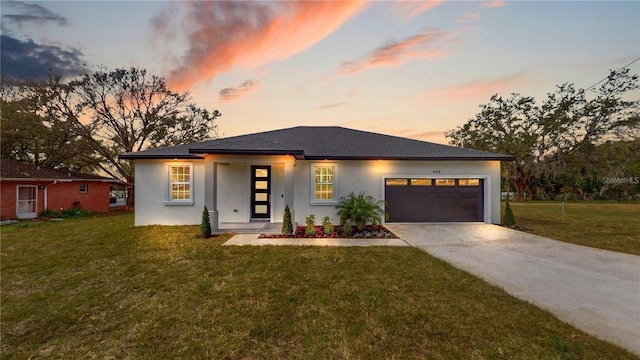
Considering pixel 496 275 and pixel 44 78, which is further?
pixel 44 78

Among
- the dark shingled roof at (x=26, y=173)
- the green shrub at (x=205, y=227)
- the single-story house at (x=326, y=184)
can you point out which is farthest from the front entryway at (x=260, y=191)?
the dark shingled roof at (x=26, y=173)

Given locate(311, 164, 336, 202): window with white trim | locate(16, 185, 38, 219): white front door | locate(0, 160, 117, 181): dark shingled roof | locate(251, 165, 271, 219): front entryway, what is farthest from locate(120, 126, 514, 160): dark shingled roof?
locate(16, 185, 38, 219): white front door

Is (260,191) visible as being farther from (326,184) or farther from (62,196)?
(62,196)

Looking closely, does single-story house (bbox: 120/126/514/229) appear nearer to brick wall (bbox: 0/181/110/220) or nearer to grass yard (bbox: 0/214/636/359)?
grass yard (bbox: 0/214/636/359)

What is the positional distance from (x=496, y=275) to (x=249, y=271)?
4.93 metres

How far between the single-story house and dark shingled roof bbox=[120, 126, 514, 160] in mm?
56

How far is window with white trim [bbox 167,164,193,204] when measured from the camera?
1021 centimetres

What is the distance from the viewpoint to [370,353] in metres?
2.72

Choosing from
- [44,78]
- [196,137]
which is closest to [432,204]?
[196,137]

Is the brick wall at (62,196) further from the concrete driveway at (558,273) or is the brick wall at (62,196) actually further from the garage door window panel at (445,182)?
the garage door window panel at (445,182)

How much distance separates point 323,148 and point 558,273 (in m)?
8.15

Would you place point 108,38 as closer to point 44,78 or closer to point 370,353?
point 44,78

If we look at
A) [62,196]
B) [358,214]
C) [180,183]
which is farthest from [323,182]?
[62,196]

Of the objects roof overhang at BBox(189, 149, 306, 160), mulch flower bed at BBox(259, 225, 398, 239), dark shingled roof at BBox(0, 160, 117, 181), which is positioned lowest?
mulch flower bed at BBox(259, 225, 398, 239)
